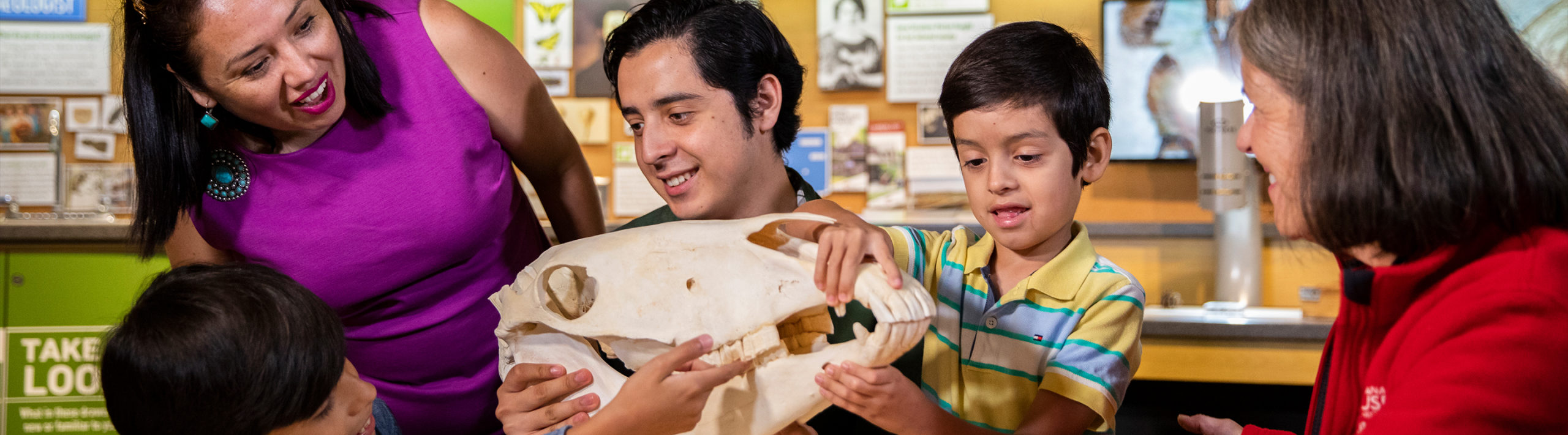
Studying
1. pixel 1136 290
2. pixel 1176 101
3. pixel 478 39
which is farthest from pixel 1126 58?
pixel 478 39

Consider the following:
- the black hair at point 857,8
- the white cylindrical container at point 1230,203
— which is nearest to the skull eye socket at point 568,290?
the white cylindrical container at point 1230,203

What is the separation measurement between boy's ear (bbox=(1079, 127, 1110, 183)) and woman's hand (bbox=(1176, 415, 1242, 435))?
0.32 metres

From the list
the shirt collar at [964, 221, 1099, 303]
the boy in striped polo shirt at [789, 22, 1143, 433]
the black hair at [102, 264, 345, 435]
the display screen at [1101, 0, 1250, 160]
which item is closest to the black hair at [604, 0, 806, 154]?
the boy in striped polo shirt at [789, 22, 1143, 433]

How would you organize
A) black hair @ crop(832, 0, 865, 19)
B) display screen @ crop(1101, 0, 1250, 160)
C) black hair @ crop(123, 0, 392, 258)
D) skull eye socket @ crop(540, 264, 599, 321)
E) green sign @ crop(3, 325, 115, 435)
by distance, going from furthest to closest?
black hair @ crop(832, 0, 865, 19) < display screen @ crop(1101, 0, 1250, 160) < green sign @ crop(3, 325, 115, 435) < black hair @ crop(123, 0, 392, 258) < skull eye socket @ crop(540, 264, 599, 321)

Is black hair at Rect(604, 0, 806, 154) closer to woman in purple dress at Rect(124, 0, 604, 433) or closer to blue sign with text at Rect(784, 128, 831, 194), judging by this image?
woman in purple dress at Rect(124, 0, 604, 433)

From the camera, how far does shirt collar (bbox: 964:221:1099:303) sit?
1.16m


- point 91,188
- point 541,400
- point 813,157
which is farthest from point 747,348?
point 91,188

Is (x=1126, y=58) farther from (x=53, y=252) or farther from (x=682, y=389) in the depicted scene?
(x=53, y=252)

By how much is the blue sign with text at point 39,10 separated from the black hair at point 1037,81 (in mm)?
3943

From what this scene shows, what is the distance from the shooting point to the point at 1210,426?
1079mm

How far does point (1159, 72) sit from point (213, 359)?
2.93 meters

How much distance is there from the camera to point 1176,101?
311cm

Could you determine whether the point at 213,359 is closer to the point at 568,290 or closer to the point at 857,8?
the point at 568,290

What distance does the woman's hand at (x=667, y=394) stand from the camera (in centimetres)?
88
